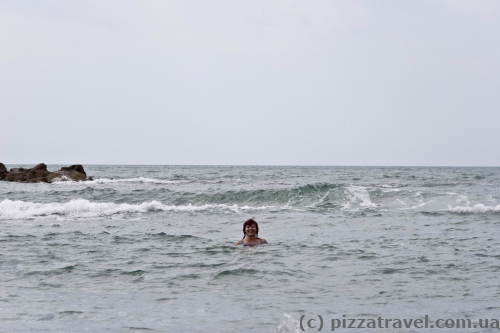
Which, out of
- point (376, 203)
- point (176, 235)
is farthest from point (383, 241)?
point (376, 203)

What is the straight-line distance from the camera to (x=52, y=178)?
42.9 m

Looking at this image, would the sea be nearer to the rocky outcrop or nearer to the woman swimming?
the woman swimming

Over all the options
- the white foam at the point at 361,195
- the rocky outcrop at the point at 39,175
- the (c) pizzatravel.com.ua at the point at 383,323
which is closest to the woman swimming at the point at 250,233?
the (c) pizzatravel.com.ua at the point at 383,323

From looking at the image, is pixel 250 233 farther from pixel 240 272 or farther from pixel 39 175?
pixel 39 175

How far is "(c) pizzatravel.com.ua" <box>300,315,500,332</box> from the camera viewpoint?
20.6ft

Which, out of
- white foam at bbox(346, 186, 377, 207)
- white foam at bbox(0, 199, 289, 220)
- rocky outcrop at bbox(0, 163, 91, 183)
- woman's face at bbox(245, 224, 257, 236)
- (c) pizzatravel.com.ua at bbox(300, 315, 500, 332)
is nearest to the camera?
(c) pizzatravel.com.ua at bbox(300, 315, 500, 332)

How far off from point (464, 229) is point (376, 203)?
9504 mm

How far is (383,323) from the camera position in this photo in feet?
21.0

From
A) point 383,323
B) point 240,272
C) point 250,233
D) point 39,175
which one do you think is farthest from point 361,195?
point 39,175

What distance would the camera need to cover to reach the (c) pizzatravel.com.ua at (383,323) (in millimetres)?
6266

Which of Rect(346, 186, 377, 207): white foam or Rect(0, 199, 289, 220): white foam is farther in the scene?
Rect(346, 186, 377, 207): white foam

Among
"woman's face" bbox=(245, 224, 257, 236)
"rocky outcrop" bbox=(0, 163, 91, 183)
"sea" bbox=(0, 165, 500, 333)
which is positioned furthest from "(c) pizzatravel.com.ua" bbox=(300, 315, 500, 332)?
"rocky outcrop" bbox=(0, 163, 91, 183)

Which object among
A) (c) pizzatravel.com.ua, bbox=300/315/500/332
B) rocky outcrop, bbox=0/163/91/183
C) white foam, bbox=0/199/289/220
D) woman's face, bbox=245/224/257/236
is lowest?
(c) pizzatravel.com.ua, bbox=300/315/500/332

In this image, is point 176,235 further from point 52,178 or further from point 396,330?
point 52,178
